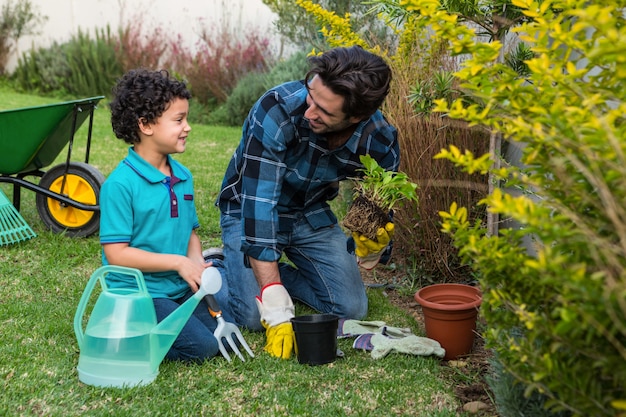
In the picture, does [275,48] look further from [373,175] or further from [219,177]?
[373,175]

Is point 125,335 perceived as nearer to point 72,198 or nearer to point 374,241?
point 374,241

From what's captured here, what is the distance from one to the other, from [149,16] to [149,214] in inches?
408

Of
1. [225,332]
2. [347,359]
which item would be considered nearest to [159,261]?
[225,332]

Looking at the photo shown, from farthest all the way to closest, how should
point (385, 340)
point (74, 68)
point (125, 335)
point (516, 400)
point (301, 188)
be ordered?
point (74, 68), point (301, 188), point (385, 340), point (125, 335), point (516, 400)

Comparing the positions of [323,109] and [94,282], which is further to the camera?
[323,109]

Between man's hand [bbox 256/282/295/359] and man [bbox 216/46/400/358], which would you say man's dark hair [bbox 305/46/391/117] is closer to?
man [bbox 216/46/400/358]

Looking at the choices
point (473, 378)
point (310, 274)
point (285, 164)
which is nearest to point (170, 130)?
point (285, 164)

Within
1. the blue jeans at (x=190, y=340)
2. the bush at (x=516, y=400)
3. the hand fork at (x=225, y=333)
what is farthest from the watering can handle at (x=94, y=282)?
the bush at (x=516, y=400)

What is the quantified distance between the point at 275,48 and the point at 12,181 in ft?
23.2

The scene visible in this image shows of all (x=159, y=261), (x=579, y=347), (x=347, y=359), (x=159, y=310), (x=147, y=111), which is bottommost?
(x=347, y=359)

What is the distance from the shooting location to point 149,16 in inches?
486

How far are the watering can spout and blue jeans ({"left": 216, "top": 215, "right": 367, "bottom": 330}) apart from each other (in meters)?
0.63

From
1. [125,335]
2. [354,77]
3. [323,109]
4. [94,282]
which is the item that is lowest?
[125,335]

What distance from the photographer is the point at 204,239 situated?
4414 millimetres
